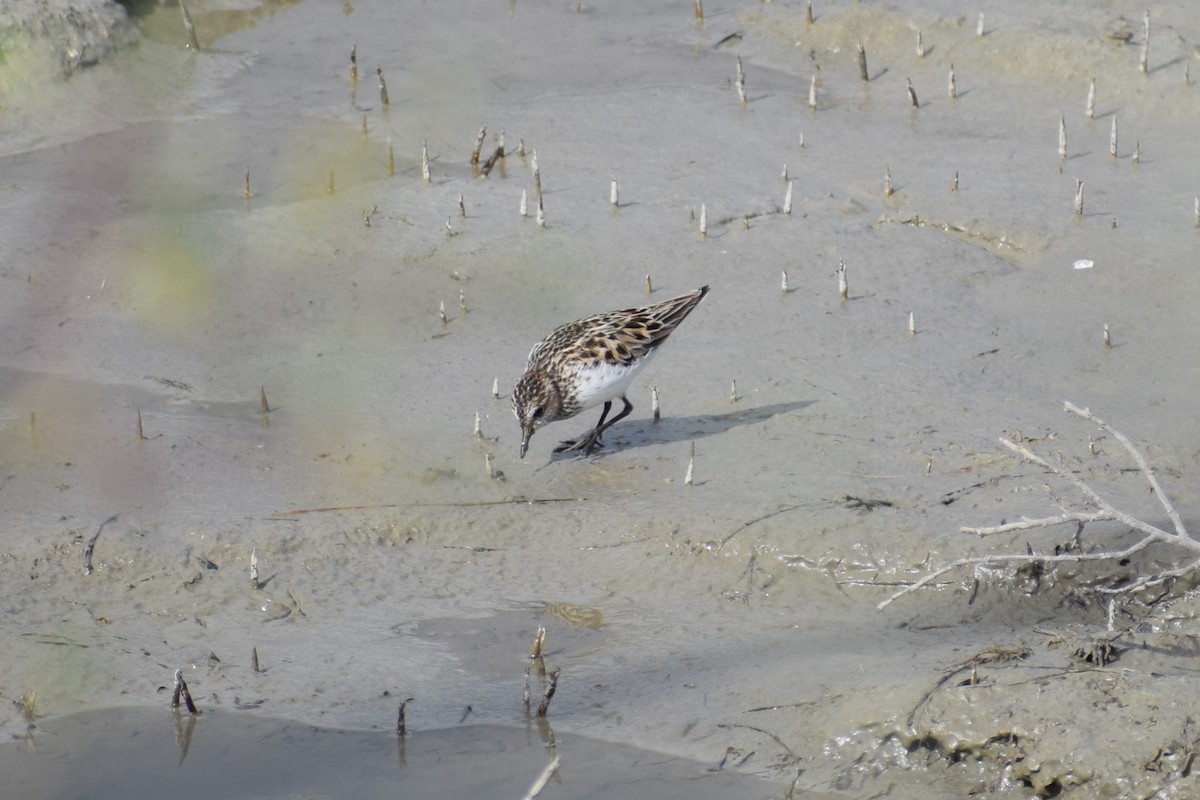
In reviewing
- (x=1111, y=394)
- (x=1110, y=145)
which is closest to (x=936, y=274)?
(x=1111, y=394)

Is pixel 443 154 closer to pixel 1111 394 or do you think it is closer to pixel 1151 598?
pixel 1111 394

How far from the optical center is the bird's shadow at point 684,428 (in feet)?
27.1

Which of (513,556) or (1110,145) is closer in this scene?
(513,556)

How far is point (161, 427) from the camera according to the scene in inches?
318

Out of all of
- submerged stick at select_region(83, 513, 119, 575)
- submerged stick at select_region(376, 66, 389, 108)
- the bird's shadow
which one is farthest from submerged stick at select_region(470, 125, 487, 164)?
submerged stick at select_region(83, 513, 119, 575)

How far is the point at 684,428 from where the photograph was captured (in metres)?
8.38

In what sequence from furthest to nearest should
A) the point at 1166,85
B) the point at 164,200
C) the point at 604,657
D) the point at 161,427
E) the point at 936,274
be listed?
the point at 1166,85
the point at 164,200
the point at 936,274
the point at 161,427
the point at 604,657

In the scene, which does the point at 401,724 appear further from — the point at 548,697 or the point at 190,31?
the point at 190,31

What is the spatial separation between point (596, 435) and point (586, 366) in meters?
0.55

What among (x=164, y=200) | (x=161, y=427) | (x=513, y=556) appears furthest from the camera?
(x=164, y=200)

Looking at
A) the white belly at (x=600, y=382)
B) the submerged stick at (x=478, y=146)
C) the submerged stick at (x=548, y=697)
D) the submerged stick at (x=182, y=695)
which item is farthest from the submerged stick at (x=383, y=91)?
the submerged stick at (x=548, y=697)

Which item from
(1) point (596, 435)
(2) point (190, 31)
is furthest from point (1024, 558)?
(2) point (190, 31)

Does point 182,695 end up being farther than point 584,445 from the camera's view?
No

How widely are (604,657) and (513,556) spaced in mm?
962
